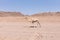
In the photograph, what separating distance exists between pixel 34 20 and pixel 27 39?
35.6 feet

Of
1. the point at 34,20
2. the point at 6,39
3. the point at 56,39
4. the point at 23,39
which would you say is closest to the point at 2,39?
the point at 6,39

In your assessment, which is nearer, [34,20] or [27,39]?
[27,39]

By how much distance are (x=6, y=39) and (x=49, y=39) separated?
2.37 m

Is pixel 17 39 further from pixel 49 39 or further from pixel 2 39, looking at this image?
pixel 49 39

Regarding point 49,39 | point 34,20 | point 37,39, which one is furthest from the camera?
point 34,20

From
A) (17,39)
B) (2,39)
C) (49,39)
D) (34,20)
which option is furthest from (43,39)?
(34,20)

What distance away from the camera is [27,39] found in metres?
10.8

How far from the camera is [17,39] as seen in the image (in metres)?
10.8

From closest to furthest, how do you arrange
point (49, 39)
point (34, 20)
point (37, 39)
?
point (37, 39) → point (49, 39) → point (34, 20)

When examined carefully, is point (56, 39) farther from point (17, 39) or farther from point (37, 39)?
point (17, 39)

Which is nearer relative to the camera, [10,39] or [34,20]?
[10,39]

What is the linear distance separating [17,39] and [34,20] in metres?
10.9

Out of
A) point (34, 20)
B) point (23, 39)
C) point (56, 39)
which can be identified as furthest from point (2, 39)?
point (34, 20)

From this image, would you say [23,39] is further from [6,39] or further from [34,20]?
[34,20]
